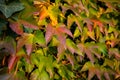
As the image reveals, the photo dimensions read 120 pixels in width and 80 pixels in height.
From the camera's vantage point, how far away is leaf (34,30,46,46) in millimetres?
1504

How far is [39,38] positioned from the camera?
1.52 m

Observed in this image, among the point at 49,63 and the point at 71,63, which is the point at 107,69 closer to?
the point at 71,63

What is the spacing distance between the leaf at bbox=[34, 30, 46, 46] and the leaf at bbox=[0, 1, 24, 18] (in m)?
0.18

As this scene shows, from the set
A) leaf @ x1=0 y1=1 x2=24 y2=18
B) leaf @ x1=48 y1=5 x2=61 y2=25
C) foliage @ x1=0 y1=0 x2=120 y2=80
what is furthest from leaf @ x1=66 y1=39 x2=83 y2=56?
leaf @ x1=0 y1=1 x2=24 y2=18

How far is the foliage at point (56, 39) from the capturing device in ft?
4.84

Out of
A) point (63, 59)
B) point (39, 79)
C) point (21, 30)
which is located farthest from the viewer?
point (63, 59)

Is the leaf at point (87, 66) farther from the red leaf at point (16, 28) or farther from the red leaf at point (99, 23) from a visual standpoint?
the red leaf at point (16, 28)

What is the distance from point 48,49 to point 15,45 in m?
0.23

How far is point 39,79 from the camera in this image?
1.58m

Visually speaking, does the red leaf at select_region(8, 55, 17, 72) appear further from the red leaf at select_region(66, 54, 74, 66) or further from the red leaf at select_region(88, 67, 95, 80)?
the red leaf at select_region(88, 67, 95, 80)

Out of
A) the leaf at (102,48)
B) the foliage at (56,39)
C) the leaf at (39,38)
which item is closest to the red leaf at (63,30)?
the foliage at (56,39)

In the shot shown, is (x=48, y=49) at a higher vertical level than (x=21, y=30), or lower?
lower

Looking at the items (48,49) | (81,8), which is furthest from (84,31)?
(48,49)

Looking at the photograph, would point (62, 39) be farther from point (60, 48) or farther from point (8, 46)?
point (8, 46)
